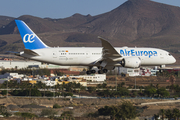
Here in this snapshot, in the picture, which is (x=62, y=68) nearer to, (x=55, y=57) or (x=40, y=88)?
(x=40, y=88)

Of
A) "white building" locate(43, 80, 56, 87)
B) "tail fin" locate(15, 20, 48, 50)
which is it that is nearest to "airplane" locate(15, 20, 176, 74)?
"tail fin" locate(15, 20, 48, 50)

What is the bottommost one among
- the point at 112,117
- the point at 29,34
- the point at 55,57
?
the point at 112,117

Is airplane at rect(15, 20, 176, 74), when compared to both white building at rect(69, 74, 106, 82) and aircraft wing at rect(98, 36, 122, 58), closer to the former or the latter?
aircraft wing at rect(98, 36, 122, 58)

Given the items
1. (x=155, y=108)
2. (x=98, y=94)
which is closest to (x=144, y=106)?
(x=155, y=108)

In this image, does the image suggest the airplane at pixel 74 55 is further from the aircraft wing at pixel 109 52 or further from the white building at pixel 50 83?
the white building at pixel 50 83

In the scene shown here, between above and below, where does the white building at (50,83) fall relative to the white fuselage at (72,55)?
below

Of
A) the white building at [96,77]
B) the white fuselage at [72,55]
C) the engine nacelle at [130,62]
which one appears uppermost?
the white fuselage at [72,55]

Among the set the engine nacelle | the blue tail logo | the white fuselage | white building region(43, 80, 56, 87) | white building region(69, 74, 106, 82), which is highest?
the blue tail logo

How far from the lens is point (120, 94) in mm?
96125

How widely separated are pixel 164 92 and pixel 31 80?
50.7 m

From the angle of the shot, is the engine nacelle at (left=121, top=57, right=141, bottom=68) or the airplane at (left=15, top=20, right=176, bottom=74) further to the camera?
the airplane at (left=15, top=20, right=176, bottom=74)

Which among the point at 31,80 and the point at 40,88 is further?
the point at 31,80

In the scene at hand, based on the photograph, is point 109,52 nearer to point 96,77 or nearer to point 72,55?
point 72,55

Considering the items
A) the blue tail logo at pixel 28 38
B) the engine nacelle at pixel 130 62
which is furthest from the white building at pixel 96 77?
the engine nacelle at pixel 130 62
